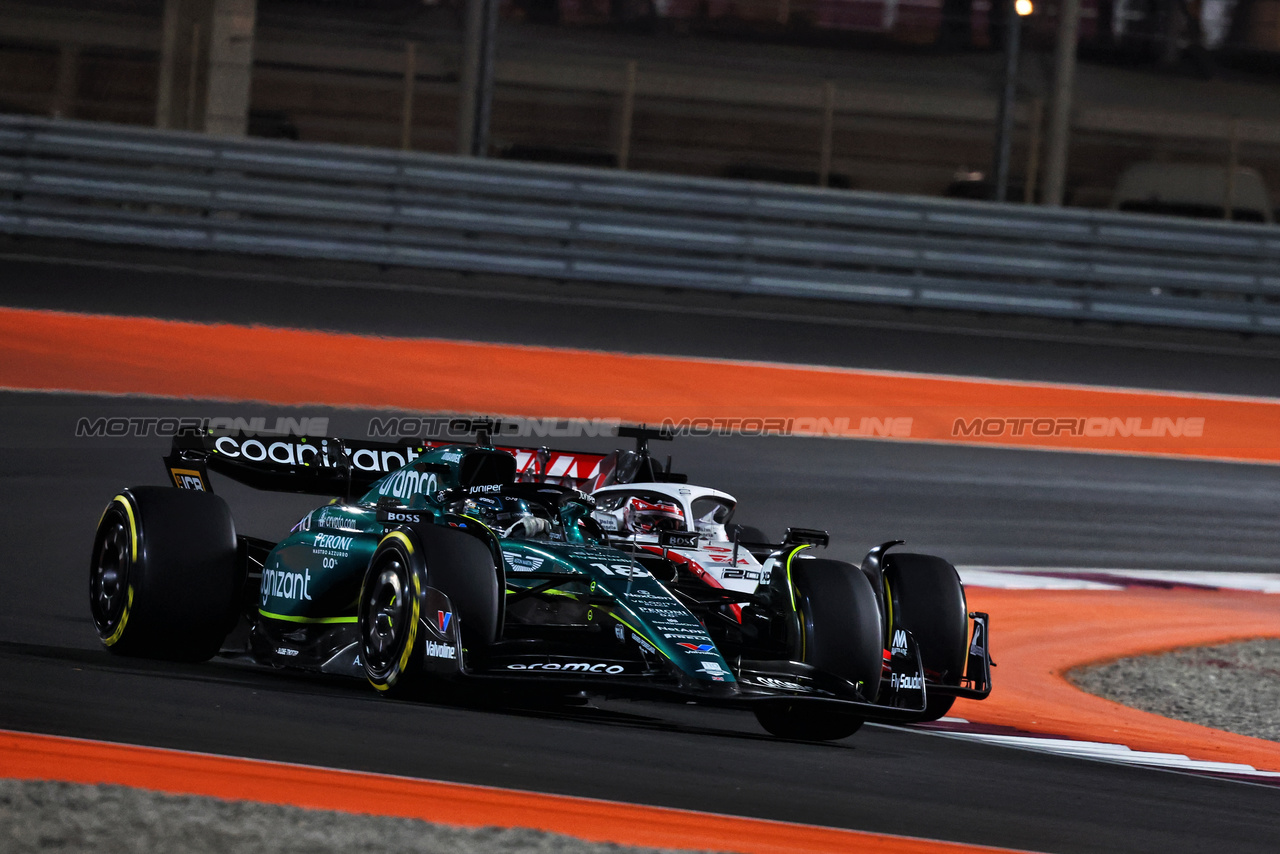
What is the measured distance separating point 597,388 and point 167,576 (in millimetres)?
8010

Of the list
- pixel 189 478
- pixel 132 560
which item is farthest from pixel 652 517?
pixel 189 478

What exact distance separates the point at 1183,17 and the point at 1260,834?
15467 millimetres

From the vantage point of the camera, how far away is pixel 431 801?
530cm

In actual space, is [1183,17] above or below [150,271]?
above

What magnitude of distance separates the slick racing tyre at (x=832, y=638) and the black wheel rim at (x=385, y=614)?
148 cm

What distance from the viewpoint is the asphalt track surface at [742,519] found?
19.2 ft

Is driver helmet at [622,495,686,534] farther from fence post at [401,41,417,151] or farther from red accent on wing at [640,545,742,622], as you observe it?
fence post at [401,41,417,151]

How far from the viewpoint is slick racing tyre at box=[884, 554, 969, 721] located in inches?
296

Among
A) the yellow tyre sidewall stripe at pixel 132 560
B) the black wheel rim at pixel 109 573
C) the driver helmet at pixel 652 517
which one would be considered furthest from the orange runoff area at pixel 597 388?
the driver helmet at pixel 652 517

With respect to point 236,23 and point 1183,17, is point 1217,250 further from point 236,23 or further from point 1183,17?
point 236,23

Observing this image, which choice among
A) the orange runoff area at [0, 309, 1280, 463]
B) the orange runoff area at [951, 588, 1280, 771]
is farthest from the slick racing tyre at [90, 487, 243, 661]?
the orange runoff area at [0, 309, 1280, 463]

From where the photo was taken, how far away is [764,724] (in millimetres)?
7250

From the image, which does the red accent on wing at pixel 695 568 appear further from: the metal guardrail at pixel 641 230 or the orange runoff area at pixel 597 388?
the metal guardrail at pixel 641 230

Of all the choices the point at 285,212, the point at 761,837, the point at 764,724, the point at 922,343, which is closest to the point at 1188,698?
the point at 764,724
